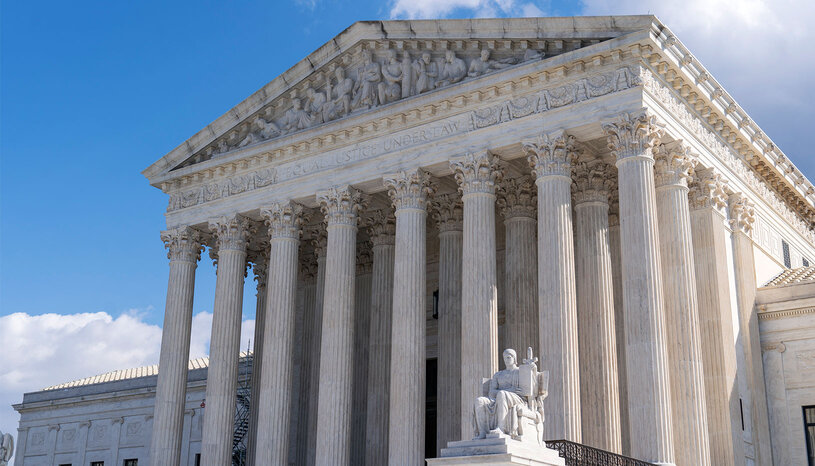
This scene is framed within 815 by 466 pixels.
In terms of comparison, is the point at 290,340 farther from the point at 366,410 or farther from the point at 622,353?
the point at 622,353

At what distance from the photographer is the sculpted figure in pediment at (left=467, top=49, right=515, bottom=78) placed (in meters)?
32.3

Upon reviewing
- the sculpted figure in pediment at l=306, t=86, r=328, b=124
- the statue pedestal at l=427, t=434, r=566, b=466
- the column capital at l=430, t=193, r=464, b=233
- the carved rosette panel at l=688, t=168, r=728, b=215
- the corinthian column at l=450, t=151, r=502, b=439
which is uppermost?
the sculpted figure in pediment at l=306, t=86, r=328, b=124

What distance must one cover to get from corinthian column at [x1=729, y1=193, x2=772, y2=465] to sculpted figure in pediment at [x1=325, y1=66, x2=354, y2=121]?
48.7 feet

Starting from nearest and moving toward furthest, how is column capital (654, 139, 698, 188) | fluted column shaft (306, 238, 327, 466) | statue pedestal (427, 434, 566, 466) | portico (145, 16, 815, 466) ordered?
statue pedestal (427, 434, 566, 466), portico (145, 16, 815, 466), column capital (654, 139, 698, 188), fluted column shaft (306, 238, 327, 466)

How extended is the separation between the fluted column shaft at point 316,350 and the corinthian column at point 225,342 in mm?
3525

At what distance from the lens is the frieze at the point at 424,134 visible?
2992 cm

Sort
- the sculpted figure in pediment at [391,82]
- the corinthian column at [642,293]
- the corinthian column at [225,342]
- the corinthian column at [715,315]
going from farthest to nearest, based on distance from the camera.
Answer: the corinthian column at [225,342], the sculpted figure in pediment at [391,82], the corinthian column at [715,315], the corinthian column at [642,293]

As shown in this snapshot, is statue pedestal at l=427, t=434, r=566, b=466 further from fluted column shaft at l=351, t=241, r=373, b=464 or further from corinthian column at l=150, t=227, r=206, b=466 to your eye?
corinthian column at l=150, t=227, r=206, b=466

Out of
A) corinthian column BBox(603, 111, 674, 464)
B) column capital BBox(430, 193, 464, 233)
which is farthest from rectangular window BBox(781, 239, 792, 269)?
column capital BBox(430, 193, 464, 233)

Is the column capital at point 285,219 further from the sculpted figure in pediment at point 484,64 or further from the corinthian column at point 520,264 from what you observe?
the sculpted figure in pediment at point 484,64

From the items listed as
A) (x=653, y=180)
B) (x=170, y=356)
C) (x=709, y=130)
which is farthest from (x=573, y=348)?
(x=170, y=356)

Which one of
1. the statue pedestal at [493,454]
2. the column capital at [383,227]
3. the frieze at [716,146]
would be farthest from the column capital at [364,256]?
the statue pedestal at [493,454]

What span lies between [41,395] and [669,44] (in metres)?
48.4

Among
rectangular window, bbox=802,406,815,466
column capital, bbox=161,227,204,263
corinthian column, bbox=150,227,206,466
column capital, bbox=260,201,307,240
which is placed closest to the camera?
rectangular window, bbox=802,406,815,466
